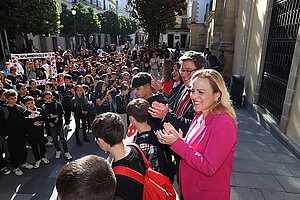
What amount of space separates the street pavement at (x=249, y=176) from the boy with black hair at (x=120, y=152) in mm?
2228

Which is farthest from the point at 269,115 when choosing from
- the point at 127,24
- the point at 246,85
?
the point at 127,24

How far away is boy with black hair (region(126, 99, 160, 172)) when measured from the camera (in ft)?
7.80

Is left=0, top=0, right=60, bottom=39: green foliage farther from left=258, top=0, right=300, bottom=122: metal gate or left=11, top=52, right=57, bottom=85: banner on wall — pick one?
left=258, top=0, right=300, bottom=122: metal gate

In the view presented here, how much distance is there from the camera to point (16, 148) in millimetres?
4363

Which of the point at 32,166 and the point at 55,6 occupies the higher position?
the point at 55,6

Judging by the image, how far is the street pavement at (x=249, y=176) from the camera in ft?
11.4

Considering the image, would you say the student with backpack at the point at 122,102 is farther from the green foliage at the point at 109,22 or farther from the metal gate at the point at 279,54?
the green foliage at the point at 109,22

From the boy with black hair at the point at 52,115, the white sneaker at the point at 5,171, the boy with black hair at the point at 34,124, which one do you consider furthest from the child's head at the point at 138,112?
the white sneaker at the point at 5,171

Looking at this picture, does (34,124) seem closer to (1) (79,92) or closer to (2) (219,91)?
(1) (79,92)

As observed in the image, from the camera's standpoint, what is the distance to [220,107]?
1.90 meters

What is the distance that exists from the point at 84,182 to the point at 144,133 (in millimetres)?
1345

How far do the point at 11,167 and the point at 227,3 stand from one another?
1264cm

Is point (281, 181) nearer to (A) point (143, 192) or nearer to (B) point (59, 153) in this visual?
(A) point (143, 192)

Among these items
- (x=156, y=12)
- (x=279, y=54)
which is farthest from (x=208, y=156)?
(x=156, y=12)
